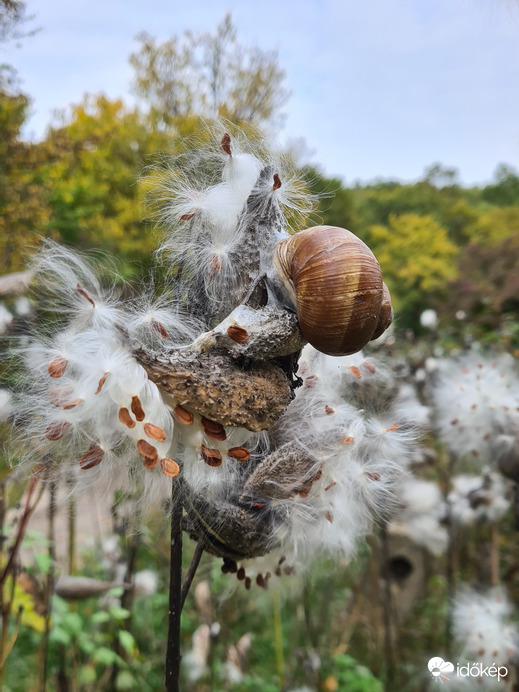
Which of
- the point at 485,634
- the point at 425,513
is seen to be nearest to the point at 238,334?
the point at 485,634

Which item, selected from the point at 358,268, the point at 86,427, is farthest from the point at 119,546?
the point at 358,268

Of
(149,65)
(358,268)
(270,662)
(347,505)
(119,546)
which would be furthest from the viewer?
(149,65)

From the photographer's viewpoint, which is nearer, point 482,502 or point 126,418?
point 126,418

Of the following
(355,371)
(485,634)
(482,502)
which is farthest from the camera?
(482,502)

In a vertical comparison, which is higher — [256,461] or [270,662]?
[256,461]

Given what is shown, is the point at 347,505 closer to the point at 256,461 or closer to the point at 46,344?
the point at 256,461

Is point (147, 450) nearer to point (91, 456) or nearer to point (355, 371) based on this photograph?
point (91, 456)
